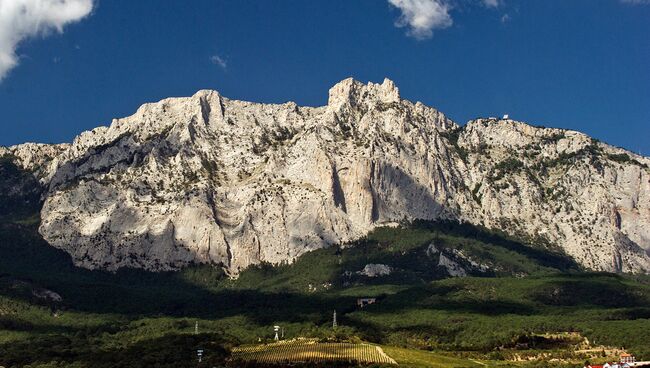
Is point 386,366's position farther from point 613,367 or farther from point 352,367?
point 613,367

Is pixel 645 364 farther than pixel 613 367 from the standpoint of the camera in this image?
Yes

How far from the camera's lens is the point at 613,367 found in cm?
17075

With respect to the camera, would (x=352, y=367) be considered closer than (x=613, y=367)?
No

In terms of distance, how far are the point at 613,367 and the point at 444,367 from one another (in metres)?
39.6

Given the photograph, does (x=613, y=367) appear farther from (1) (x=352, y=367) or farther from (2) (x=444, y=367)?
(1) (x=352, y=367)

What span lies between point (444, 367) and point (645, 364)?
40557mm

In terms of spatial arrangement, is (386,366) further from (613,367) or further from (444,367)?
(613,367)

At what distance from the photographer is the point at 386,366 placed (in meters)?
195

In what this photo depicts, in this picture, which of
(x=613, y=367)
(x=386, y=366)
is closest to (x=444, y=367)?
(x=386, y=366)

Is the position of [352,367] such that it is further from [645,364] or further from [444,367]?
[645,364]

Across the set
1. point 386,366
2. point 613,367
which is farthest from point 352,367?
point 613,367

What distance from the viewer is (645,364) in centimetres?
18962

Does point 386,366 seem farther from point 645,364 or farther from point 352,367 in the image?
point 645,364

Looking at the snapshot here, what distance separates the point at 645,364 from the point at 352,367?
59.8 m
